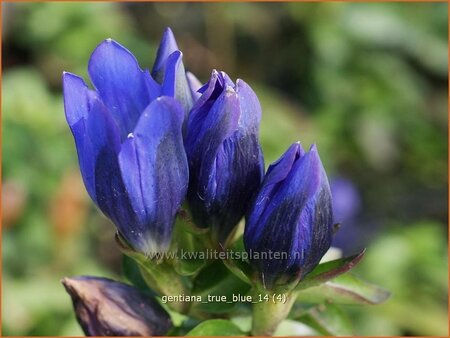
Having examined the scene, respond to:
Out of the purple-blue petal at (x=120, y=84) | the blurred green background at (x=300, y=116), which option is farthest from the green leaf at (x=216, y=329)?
the blurred green background at (x=300, y=116)

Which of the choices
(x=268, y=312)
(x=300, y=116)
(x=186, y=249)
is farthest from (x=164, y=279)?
(x=300, y=116)

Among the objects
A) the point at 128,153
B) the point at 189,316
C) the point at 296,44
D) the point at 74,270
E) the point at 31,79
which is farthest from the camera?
the point at 296,44

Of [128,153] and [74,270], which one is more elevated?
[128,153]

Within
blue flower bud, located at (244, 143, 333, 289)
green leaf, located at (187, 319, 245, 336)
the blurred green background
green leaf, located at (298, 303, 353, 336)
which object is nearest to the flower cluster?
blue flower bud, located at (244, 143, 333, 289)

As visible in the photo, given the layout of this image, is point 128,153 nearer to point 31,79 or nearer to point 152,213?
point 152,213

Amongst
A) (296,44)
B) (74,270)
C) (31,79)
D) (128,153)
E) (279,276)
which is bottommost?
(74,270)

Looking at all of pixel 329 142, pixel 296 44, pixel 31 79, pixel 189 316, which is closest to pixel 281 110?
pixel 329 142

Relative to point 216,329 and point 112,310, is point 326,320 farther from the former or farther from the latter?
point 112,310

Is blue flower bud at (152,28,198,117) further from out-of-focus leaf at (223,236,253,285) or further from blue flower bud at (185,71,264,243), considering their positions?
out-of-focus leaf at (223,236,253,285)
